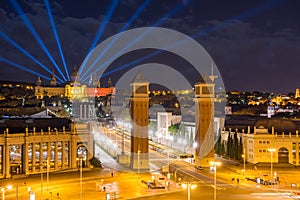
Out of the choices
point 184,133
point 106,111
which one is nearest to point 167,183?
point 184,133

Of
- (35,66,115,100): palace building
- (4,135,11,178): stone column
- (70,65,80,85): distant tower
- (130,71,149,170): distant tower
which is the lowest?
(4,135,11,178): stone column

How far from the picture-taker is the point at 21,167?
4147 centimetres

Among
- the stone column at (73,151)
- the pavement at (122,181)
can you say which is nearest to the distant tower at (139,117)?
the pavement at (122,181)

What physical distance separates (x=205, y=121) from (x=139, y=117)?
24.5 ft

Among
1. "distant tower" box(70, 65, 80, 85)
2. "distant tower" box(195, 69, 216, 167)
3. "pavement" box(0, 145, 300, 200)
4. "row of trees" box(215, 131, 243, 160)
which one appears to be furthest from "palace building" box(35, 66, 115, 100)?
"pavement" box(0, 145, 300, 200)

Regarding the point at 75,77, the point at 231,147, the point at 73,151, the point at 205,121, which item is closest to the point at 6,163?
the point at 73,151

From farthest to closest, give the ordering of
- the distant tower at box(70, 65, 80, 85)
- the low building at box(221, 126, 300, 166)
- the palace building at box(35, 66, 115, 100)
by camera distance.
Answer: the distant tower at box(70, 65, 80, 85) < the palace building at box(35, 66, 115, 100) < the low building at box(221, 126, 300, 166)

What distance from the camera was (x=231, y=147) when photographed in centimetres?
5259

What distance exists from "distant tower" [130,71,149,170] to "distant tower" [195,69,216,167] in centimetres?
620

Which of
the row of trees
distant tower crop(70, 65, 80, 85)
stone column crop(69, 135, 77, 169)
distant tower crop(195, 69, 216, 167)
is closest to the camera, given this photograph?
stone column crop(69, 135, 77, 169)

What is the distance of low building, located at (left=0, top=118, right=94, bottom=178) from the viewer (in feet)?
134

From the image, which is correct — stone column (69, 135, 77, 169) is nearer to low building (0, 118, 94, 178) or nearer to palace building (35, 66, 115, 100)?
low building (0, 118, 94, 178)

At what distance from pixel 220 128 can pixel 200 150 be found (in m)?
10.5

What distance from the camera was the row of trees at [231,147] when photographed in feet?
168
